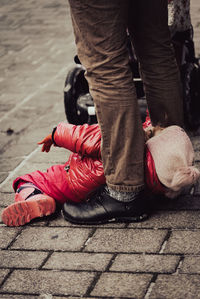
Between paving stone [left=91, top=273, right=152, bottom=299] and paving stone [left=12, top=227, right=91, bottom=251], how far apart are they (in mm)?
325

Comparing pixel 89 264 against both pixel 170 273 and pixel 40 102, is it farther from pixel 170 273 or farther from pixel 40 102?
pixel 40 102

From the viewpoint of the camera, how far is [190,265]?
2.47m

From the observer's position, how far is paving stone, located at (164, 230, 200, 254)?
2593 millimetres

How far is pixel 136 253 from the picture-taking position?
262 centimetres

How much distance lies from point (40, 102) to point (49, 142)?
6.69ft

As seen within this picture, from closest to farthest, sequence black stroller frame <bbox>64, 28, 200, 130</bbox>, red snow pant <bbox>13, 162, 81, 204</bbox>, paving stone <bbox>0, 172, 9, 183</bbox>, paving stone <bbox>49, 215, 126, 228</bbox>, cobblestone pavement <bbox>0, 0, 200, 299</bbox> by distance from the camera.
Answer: cobblestone pavement <bbox>0, 0, 200, 299</bbox>, paving stone <bbox>49, 215, 126, 228</bbox>, red snow pant <bbox>13, 162, 81, 204</bbox>, paving stone <bbox>0, 172, 9, 183</bbox>, black stroller frame <bbox>64, 28, 200, 130</bbox>

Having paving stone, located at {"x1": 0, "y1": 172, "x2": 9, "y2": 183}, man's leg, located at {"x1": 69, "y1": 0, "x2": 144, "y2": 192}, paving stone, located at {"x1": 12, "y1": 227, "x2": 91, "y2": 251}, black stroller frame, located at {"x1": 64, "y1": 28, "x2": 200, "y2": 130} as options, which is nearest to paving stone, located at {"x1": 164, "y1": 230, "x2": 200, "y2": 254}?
man's leg, located at {"x1": 69, "y1": 0, "x2": 144, "y2": 192}

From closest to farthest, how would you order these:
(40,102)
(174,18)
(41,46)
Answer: (174,18) < (40,102) < (41,46)

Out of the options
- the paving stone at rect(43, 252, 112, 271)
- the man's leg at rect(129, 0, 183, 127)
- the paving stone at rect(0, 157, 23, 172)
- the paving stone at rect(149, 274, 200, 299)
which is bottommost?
→ the paving stone at rect(0, 157, 23, 172)

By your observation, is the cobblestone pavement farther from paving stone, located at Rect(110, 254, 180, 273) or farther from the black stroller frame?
the black stroller frame

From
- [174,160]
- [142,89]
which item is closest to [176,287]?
[174,160]

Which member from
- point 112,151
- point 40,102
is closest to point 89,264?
point 112,151

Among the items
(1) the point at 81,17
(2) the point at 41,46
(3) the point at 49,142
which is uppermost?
(1) the point at 81,17

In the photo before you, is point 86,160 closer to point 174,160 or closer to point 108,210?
point 108,210
